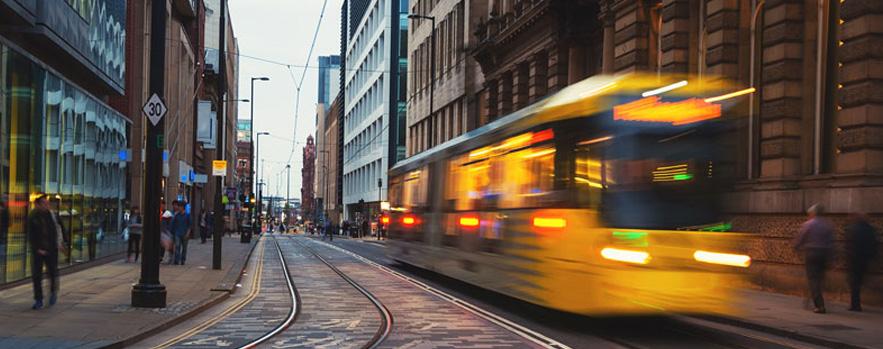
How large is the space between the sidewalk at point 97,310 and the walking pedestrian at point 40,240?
0.42m

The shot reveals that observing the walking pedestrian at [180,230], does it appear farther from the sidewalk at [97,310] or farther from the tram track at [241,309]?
the tram track at [241,309]

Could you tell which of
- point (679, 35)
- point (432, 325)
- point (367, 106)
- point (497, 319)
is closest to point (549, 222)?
point (497, 319)

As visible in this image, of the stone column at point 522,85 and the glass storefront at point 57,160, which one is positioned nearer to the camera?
the glass storefront at point 57,160

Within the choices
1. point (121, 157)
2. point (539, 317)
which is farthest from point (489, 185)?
point (121, 157)

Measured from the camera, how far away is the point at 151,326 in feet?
37.4

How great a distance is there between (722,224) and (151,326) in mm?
7286

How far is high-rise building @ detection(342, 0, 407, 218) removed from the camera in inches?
3118

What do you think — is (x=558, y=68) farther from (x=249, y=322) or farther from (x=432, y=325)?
(x=249, y=322)

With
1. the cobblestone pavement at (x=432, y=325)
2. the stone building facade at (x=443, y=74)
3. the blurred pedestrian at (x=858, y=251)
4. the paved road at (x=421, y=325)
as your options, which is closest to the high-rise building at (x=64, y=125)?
the paved road at (x=421, y=325)

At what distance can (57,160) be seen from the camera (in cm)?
1917

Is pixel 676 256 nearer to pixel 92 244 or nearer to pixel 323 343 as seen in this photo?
pixel 323 343

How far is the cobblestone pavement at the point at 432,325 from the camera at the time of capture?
10.8 metres

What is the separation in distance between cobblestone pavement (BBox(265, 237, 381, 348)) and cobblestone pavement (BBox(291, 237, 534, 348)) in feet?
1.27

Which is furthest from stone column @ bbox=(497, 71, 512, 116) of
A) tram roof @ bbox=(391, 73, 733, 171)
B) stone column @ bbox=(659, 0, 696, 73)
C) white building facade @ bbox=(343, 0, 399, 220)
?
white building facade @ bbox=(343, 0, 399, 220)
